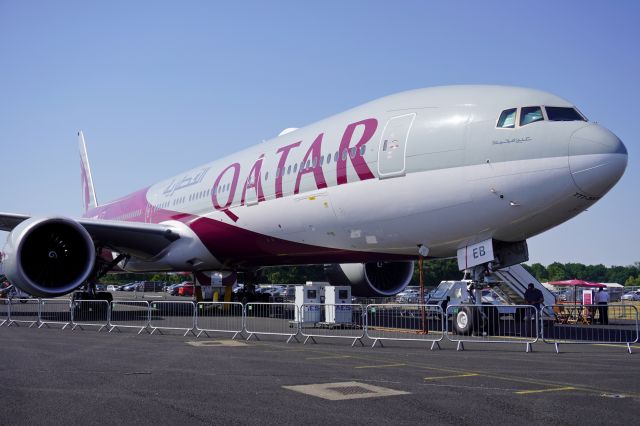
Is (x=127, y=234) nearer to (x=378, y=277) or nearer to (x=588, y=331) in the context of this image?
(x=378, y=277)

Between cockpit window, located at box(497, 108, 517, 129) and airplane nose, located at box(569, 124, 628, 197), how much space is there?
110 cm

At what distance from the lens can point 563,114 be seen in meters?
11.3

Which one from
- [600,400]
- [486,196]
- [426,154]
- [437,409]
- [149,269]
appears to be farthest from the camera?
[149,269]

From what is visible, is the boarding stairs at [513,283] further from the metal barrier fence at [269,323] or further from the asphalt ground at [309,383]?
the asphalt ground at [309,383]

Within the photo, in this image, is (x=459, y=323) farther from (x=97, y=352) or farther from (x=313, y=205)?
(x=97, y=352)

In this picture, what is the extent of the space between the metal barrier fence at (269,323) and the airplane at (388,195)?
1484 millimetres

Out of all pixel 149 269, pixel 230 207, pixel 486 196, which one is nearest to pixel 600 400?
pixel 486 196

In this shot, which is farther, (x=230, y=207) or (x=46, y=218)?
(x=230, y=207)

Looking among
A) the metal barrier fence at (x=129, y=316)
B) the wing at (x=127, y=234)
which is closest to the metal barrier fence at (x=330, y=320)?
the metal barrier fence at (x=129, y=316)

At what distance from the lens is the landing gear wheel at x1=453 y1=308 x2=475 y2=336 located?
1252 centimetres

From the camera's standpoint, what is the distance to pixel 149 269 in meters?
22.9

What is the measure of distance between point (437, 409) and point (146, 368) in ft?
14.2

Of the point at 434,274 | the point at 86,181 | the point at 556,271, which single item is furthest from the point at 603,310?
the point at 556,271

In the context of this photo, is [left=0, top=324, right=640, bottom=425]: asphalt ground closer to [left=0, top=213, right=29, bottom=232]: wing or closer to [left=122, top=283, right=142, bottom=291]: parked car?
[left=0, top=213, right=29, bottom=232]: wing
